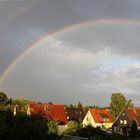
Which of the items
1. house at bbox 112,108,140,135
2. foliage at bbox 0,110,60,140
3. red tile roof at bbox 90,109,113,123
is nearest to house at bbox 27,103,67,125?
house at bbox 112,108,140,135

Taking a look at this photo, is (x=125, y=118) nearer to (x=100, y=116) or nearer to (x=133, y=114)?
(x=133, y=114)

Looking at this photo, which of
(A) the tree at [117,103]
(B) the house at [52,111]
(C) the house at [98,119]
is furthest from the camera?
(C) the house at [98,119]

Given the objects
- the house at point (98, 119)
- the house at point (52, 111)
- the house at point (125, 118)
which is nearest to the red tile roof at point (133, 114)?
the house at point (125, 118)

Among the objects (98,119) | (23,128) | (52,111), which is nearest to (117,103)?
(98,119)

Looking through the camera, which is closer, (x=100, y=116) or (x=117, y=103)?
(x=117, y=103)

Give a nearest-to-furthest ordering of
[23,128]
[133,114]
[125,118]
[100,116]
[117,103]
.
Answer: [23,128], [125,118], [133,114], [117,103], [100,116]

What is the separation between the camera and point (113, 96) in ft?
249

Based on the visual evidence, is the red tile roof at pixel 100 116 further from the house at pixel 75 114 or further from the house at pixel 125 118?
the house at pixel 125 118

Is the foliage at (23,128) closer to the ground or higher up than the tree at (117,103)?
closer to the ground

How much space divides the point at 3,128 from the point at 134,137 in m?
30.0

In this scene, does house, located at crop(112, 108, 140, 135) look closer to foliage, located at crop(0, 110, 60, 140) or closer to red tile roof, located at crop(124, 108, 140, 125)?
red tile roof, located at crop(124, 108, 140, 125)

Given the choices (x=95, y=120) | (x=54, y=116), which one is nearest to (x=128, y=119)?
(x=95, y=120)

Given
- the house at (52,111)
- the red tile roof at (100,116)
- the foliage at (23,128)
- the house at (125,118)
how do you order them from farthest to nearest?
the red tile roof at (100,116), the house at (125,118), the house at (52,111), the foliage at (23,128)

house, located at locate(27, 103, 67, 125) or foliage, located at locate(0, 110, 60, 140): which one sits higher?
house, located at locate(27, 103, 67, 125)
